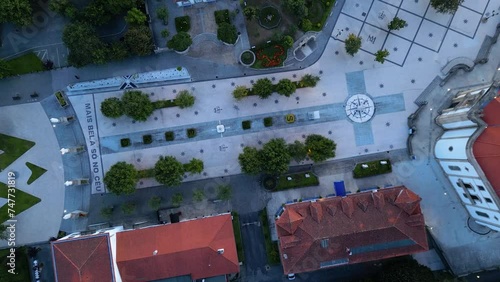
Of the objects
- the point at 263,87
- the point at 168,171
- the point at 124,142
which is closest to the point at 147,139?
the point at 124,142

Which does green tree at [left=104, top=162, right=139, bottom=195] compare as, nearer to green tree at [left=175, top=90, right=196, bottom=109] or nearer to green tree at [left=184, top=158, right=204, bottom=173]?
green tree at [left=184, top=158, right=204, bottom=173]

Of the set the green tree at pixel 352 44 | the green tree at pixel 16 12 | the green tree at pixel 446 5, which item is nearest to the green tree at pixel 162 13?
the green tree at pixel 16 12

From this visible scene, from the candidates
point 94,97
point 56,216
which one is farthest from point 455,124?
point 56,216

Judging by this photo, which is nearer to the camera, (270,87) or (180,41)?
(180,41)

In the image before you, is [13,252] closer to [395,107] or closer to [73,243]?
[73,243]

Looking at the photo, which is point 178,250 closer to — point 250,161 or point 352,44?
point 250,161

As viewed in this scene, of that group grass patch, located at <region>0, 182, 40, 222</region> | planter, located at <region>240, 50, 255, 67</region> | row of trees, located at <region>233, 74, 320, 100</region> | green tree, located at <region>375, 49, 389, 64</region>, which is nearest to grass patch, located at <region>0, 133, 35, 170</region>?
grass patch, located at <region>0, 182, 40, 222</region>
